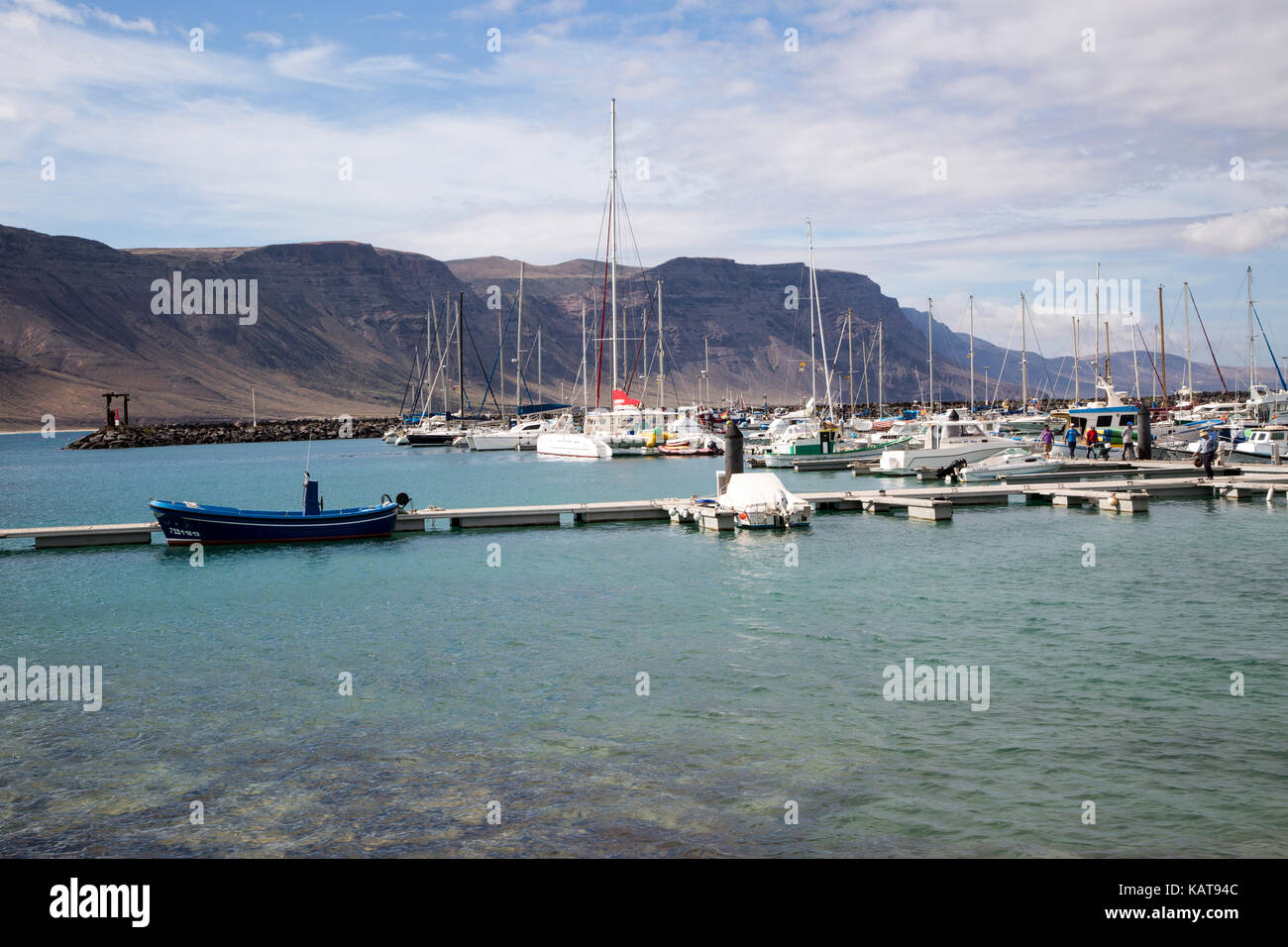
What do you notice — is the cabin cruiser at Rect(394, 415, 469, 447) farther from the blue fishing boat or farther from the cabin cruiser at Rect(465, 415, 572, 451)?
the blue fishing boat

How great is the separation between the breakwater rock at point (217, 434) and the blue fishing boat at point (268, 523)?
119754 mm

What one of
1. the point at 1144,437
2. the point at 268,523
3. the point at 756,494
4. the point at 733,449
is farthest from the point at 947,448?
the point at 268,523

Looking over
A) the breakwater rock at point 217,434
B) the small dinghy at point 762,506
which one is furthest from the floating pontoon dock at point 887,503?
the breakwater rock at point 217,434

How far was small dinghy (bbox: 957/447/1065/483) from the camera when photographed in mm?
47375

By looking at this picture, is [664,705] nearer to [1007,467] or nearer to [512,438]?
[1007,467]

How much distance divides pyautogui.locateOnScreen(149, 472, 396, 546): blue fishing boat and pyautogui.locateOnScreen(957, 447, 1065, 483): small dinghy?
27119mm

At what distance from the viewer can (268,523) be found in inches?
1314

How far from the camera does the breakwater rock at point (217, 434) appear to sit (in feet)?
466

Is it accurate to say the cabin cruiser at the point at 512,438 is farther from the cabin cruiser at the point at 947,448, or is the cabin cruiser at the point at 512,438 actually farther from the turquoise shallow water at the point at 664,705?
the turquoise shallow water at the point at 664,705

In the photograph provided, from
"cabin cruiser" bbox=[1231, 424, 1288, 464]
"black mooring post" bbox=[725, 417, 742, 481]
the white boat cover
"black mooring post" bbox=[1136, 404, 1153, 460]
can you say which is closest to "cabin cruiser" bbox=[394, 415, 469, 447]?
"black mooring post" bbox=[1136, 404, 1153, 460]

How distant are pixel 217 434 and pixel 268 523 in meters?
129

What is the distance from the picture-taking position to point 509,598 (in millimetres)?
23328
